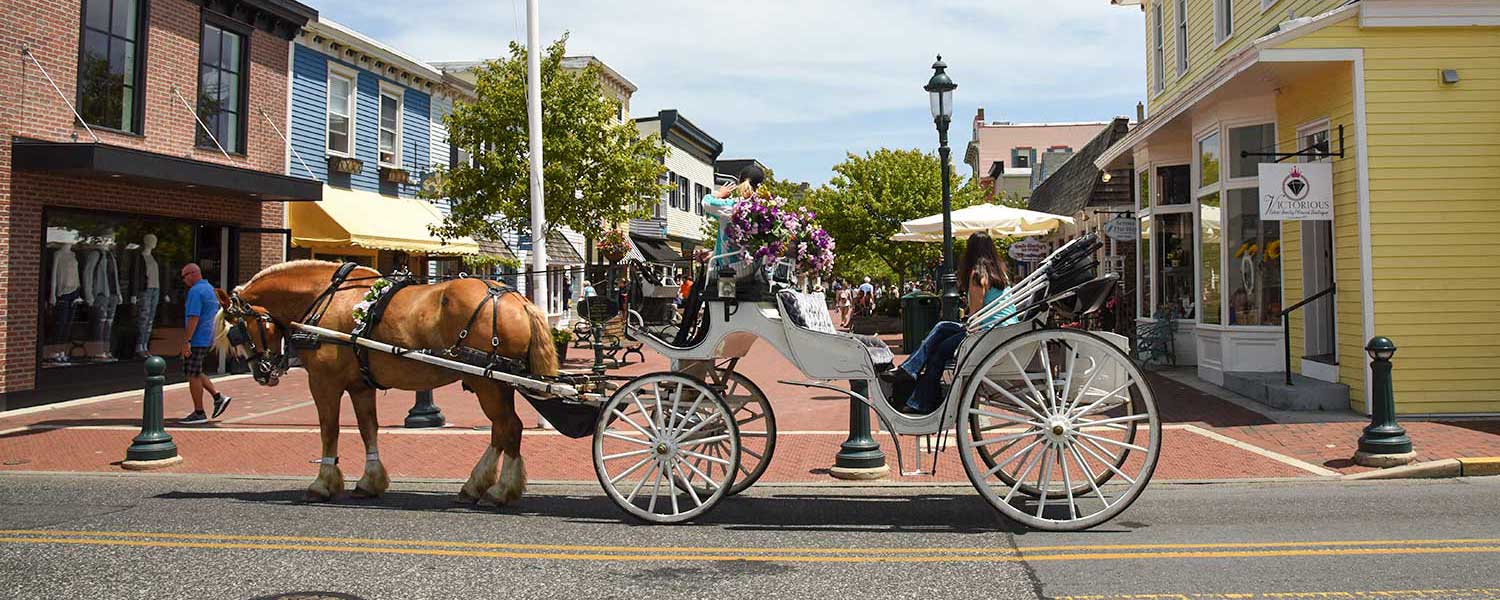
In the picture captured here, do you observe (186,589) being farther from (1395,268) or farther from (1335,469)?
(1395,268)

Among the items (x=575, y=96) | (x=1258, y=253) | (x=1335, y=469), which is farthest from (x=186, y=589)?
(x=575, y=96)

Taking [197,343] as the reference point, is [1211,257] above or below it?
above

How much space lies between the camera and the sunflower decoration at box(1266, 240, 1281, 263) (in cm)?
1212

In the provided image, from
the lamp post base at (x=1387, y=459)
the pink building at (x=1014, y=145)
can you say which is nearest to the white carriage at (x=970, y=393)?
the lamp post base at (x=1387, y=459)

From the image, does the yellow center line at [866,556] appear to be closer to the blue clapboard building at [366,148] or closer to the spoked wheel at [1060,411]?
the spoked wheel at [1060,411]

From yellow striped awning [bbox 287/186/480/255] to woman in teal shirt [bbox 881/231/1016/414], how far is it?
14.4 m

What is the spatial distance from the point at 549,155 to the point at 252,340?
1175cm

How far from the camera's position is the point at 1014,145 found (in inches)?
2549

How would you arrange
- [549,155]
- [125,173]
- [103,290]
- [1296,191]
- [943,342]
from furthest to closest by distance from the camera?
1. [549,155]
2. [103,290]
3. [125,173]
4. [1296,191]
5. [943,342]

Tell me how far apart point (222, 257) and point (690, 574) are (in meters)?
14.8

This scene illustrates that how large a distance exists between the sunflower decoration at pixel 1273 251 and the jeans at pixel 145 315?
1648 cm

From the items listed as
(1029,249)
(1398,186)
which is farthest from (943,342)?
(1029,249)

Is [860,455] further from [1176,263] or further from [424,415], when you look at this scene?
[1176,263]

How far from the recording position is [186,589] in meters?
4.63
